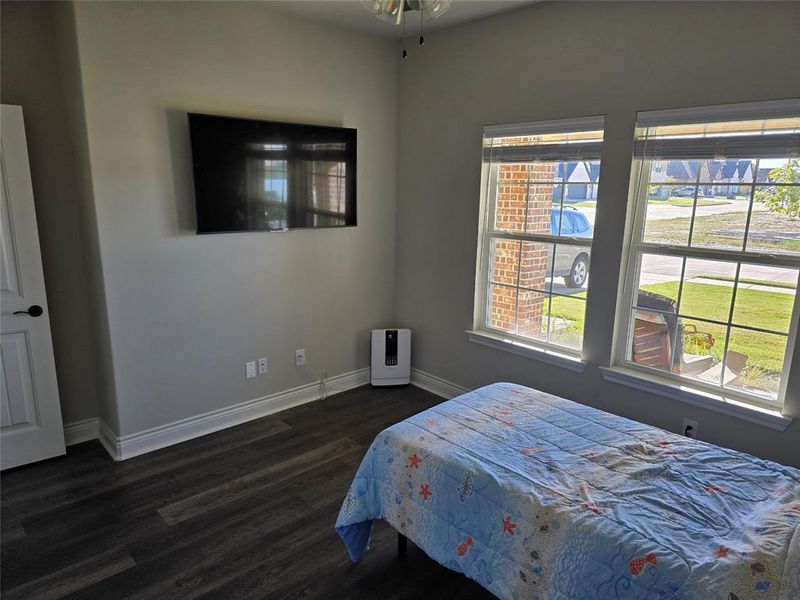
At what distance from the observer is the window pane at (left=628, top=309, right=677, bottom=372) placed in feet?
9.18

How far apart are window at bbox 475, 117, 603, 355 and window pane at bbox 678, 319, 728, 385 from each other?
2.00 feet

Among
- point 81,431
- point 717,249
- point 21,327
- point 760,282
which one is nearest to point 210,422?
point 81,431

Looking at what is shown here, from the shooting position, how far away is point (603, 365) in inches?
119

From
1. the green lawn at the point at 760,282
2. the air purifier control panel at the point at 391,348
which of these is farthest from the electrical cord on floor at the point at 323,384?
the green lawn at the point at 760,282

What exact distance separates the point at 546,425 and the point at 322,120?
262 cm

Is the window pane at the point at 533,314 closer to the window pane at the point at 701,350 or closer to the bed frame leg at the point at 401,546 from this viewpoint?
the window pane at the point at 701,350

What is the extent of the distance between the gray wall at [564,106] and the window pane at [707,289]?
0.36 meters

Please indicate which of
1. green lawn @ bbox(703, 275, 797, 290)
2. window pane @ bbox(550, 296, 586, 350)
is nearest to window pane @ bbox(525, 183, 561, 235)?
window pane @ bbox(550, 296, 586, 350)

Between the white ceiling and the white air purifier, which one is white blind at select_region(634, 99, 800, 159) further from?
the white air purifier

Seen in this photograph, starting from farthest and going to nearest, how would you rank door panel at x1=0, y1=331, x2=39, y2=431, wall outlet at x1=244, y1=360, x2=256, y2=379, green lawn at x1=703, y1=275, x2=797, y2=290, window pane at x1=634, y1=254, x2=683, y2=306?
wall outlet at x1=244, y1=360, x2=256, y2=379
door panel at x1=0, y1=331, x2=39, y2=431
window pane at x1=634, y1=254, x2=683, y2=306
green lawn at x1=703, y1=275, x2=797, y2=290

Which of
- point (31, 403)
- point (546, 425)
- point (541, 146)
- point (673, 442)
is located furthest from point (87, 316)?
point (673, 442)

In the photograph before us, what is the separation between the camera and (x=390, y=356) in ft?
13.7

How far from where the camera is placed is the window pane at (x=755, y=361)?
8.03 ft

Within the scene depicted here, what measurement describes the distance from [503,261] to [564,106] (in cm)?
109
